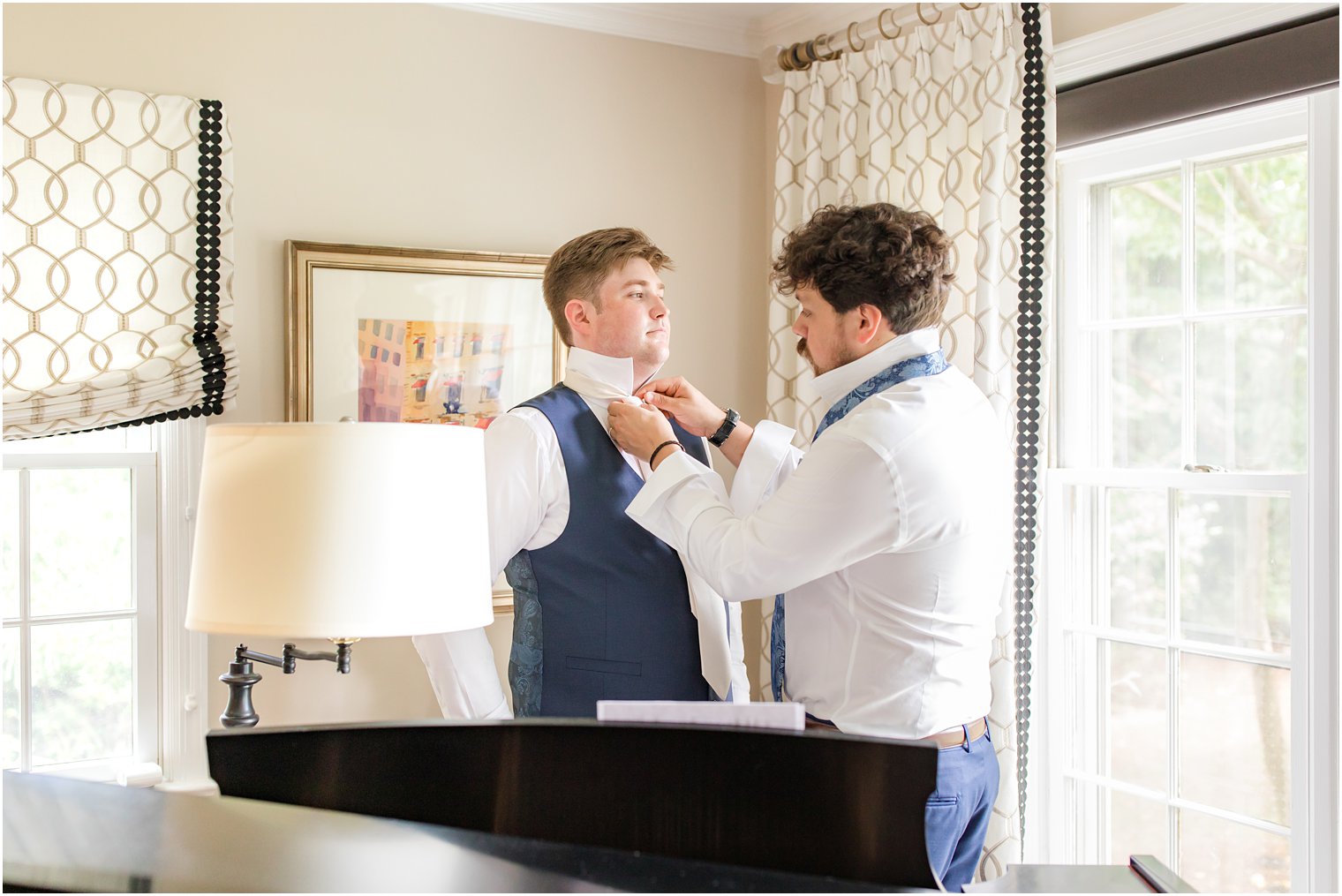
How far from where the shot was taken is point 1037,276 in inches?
107

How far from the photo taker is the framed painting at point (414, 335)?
291 cm

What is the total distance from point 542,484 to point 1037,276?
57.2 inches

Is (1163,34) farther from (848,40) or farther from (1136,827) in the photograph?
(1136,827)

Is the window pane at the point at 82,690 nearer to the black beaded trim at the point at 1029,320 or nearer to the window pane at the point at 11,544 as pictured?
the window pane at the point at 11,544

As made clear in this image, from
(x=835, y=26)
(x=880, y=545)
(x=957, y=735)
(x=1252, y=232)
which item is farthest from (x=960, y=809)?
(x=835, y=26)

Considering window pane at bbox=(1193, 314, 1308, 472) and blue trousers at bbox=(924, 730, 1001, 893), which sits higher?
window pane at bbox=(1193, 314, 1308, 472)

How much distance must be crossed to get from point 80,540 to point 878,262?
2.10 metres

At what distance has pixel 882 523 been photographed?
169 cm

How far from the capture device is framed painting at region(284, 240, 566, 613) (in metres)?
2.91

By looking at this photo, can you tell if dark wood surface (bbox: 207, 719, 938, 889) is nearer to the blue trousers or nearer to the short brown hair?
the blue trousers

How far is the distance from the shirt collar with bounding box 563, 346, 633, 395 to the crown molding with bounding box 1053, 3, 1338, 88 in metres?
1.44

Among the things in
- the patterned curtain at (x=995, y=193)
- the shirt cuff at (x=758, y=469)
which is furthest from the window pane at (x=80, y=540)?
the patterned curtain at (x=995, y=193)

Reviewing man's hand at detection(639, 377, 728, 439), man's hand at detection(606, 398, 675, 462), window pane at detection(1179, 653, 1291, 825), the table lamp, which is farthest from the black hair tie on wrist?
window pane at detection(1179, 653, 1291, 825)

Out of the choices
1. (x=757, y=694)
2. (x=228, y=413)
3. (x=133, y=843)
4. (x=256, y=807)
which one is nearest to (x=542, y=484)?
(x=256, y=807)
